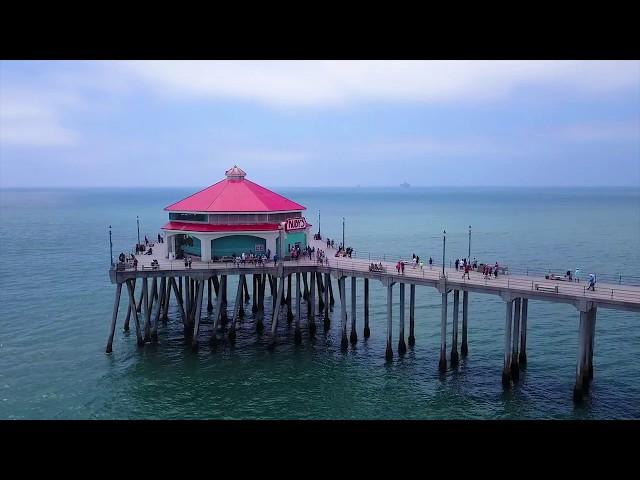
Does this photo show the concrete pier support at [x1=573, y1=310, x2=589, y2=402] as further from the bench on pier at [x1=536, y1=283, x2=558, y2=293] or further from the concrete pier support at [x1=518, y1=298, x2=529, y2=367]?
the concrete pier support at [x1=518, y1=298, x2=529, y2=367]

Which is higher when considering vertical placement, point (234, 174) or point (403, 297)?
point (234, 174)

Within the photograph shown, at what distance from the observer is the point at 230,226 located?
1732 inches

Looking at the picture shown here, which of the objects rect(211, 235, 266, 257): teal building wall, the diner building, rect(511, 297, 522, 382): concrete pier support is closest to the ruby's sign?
the diner building

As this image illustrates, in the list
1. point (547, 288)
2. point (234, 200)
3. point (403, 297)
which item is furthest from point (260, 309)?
point (547, 288)

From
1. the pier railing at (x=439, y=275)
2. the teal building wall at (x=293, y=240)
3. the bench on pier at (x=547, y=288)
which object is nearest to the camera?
the pier railing at (x=439, y=275)

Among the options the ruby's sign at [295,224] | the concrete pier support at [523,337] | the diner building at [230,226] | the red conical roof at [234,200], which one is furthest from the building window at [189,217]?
the concrete pier support at [523,337]

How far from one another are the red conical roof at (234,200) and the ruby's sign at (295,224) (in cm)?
126

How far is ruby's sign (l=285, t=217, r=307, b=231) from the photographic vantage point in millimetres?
44938

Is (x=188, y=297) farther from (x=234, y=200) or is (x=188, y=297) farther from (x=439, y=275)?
(x=439, y=275)

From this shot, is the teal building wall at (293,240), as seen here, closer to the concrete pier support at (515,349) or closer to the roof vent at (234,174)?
the roof vent at (234,174)

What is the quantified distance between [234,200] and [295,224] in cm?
549

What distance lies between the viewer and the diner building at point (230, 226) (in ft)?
144
